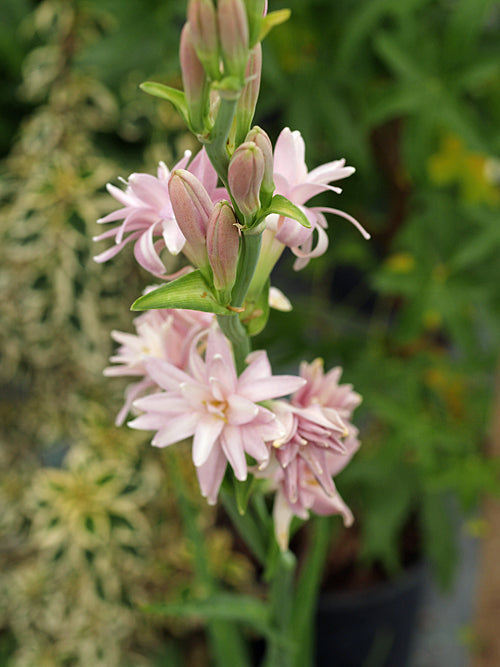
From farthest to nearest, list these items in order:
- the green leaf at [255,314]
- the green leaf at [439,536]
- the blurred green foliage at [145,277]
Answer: the green leaf at [439,536], the blurred green foliage at [145,277], the green leaf at [255,314]

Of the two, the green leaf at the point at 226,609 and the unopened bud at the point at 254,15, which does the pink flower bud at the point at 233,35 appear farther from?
the green leaf at the point at 226,609

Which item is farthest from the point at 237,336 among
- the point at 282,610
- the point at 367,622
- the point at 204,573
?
the point at 367,622

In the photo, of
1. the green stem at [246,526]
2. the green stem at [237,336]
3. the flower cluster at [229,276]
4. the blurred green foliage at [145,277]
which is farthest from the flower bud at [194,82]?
the blurred green foliage at [145,277]

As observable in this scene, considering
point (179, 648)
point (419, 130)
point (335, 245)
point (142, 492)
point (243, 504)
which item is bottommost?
point (179, 648)

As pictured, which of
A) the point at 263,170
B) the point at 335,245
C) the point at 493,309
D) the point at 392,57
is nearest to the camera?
the point at 263,170

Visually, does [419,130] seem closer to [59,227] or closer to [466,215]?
[466,215]

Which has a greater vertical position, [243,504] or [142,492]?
[243,504]

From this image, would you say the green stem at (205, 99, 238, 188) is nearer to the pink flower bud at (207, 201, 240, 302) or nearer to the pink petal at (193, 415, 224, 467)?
the pink flower bud at (207, 201, 240, 302)

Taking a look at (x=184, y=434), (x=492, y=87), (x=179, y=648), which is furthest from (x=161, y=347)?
(x=179, y=648)
